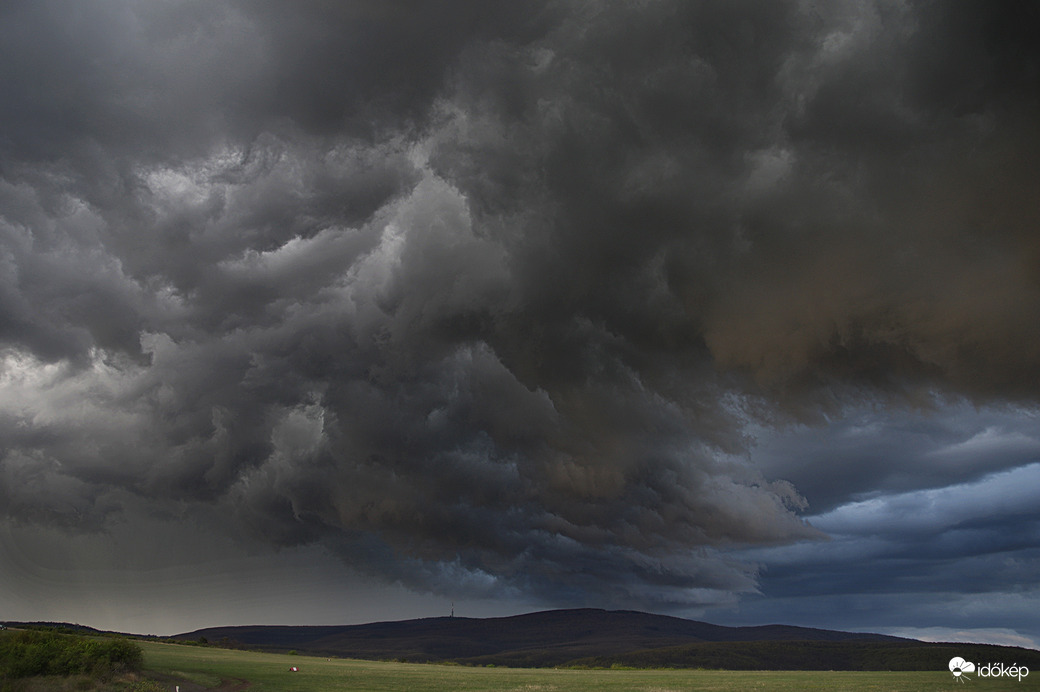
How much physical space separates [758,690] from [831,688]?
7645 mm

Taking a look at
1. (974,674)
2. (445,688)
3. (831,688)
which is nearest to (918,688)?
(831,688)

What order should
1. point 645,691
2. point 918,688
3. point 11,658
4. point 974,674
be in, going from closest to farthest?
point 11,658 → point 918,688 → point 645,691 → point 974,674

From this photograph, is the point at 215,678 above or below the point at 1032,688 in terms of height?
below

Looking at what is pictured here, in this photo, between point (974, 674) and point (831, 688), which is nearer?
point (831, 688)

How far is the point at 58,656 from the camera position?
2280 inches

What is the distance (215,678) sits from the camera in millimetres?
73750

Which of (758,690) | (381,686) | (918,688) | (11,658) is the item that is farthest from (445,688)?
(918,688)

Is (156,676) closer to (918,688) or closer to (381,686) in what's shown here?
(381,686)

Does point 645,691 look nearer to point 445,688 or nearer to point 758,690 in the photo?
point 758,690

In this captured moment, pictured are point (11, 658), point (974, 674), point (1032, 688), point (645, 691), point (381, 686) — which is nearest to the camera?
point (11, 658)

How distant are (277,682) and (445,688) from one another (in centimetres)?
1843

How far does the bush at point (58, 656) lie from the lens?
182 ft

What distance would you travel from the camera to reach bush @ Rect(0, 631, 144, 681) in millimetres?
55469

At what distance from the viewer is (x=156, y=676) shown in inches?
2667
